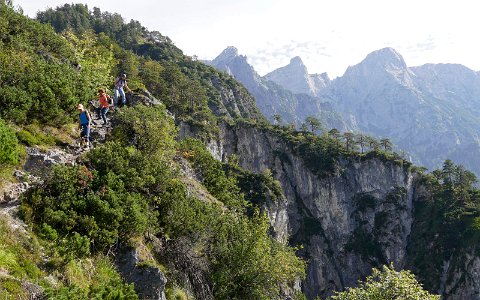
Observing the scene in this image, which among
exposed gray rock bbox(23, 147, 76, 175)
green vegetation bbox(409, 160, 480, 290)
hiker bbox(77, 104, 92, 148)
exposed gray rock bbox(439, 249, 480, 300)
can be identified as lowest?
exposed gray rock bbox(439, 249, 480, 300)

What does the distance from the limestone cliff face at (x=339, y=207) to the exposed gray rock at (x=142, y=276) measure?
88.6 metres

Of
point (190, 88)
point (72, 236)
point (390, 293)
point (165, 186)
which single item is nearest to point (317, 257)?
point (190, 88)

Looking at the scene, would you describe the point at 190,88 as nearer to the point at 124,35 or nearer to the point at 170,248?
the point at 124,35

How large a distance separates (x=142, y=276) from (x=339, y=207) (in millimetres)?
106527

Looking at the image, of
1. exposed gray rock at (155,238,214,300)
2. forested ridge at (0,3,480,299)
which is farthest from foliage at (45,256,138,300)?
exposed gray rock at (155,238,214,300)

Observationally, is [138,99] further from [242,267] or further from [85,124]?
[242,267]

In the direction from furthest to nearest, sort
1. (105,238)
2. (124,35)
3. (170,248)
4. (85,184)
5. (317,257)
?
1. (124,35)
2. (317,257)
3. (170,248)
4. (85,184)
5. (105,238)

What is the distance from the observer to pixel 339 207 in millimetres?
114625

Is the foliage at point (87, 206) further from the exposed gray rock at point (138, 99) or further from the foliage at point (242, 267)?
the exposed gray rock at point (138, 99)

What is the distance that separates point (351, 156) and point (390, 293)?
95.0m

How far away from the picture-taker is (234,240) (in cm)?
2245

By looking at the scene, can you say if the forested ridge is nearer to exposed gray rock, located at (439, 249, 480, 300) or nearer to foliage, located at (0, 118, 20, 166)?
foliage, located at (0, 118, 20, 166)

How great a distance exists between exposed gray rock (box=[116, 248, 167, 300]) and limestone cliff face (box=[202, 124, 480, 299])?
8856cm

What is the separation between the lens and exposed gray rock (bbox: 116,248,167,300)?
1466cm
